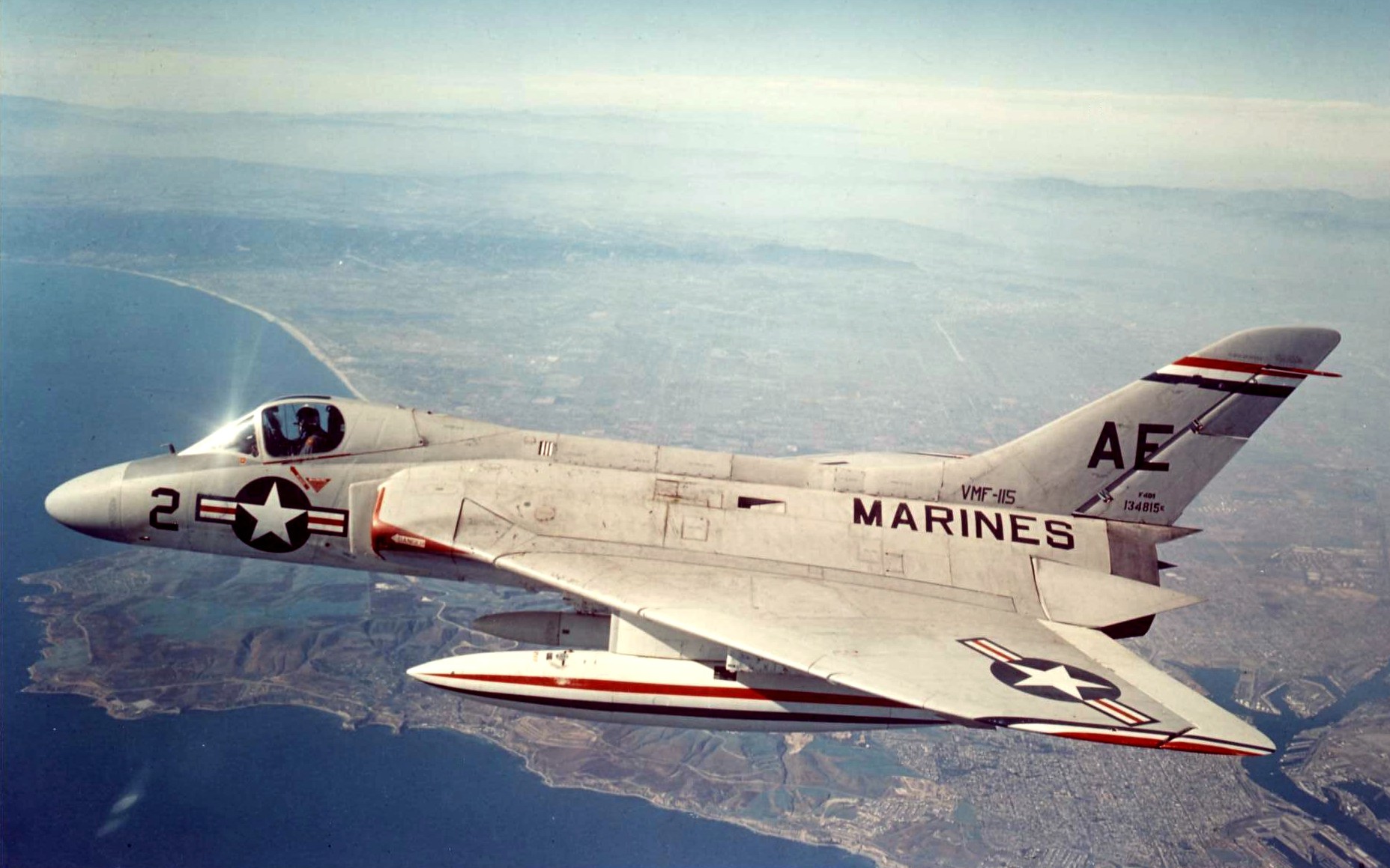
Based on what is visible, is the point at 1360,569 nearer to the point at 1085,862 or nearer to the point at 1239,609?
the point at 1239,609

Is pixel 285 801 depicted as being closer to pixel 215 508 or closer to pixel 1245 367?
pixel 215 508

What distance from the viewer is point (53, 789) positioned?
72.9 ft

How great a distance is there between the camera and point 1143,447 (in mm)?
11234

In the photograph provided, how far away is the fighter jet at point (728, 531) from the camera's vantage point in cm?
919

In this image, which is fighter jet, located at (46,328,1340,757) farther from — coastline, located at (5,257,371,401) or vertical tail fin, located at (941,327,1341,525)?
coastline, located at (5,257,371,401)

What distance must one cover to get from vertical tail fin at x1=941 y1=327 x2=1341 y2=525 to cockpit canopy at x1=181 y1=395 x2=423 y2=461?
8.45 meters

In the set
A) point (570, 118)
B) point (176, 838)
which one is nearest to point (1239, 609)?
point (176, 838)

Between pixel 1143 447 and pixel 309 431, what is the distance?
12.5m

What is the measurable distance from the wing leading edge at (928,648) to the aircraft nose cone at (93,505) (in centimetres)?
613

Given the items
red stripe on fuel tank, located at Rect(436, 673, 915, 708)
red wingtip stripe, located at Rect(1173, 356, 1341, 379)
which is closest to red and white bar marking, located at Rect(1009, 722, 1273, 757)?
red stripe on fuel tank, located at Rect(436, 673, 915, 708)

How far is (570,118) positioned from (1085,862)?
138m

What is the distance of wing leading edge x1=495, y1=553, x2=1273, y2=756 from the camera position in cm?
673

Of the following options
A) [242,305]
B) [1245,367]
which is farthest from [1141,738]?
[242,305]

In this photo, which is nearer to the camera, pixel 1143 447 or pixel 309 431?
pixel 309 431
